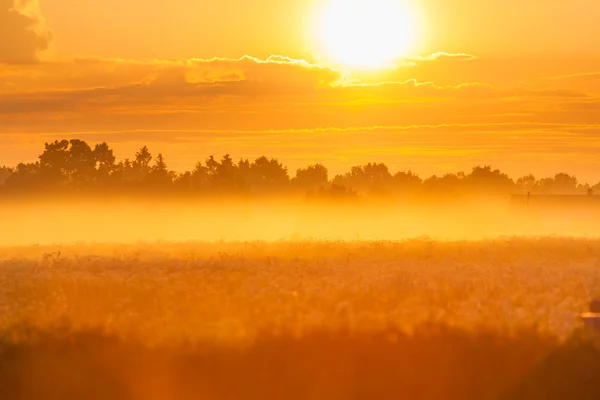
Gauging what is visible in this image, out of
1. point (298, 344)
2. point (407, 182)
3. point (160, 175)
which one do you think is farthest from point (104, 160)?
point (298, 344)

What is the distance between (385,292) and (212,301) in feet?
9.60

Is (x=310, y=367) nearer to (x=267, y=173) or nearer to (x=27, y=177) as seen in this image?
(x=27, y=177)

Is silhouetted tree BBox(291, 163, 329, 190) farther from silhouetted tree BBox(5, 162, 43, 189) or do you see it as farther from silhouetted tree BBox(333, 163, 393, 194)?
silhouetted tree BBox(5, 162, 43, 189)

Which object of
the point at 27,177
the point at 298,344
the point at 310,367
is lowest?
the point at 310,367

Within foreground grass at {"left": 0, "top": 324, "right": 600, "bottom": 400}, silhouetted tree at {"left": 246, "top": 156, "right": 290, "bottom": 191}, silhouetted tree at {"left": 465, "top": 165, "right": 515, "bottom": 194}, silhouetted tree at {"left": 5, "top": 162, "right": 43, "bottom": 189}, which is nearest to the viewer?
foreground grass at {"left": 0, "top": 324, "right": 600, "bottom": 400}

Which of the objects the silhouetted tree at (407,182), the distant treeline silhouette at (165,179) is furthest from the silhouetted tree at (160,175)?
the silhouetted tree at (407,182)

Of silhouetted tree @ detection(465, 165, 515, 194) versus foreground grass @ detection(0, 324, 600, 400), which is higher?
silhouetted tree @ detection(465, 165, 515, 194)

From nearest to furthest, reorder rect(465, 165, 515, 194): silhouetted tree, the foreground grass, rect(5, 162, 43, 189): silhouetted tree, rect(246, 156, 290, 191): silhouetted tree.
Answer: the foreground grass < rect(5, 162, 43, 189): silhouetted tree < rect(246, 156, 290, 191): silhouetted tree < rect(465, 165, 515, 194): silhouetted tree

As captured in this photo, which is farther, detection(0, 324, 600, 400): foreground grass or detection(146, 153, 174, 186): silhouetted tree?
detection(146, 153, 174, 186): silhouetted tree

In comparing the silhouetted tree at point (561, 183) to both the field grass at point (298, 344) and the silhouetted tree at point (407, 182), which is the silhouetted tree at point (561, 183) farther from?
the field grass at point (298, 344)

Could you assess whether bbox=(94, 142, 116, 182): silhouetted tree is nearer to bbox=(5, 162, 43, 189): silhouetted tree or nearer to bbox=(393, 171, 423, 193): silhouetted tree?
bbox=(5, 162, 43, 189): silhouetted tree

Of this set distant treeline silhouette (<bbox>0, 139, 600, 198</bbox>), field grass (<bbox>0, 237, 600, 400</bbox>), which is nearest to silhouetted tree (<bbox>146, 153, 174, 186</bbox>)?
distant treeline silhouette (<bbox>0, 139, 600, 198</bbox>)

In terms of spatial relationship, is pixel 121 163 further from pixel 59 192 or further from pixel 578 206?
pixel 578 206

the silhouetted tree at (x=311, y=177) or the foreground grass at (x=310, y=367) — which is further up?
the silhouetted tree at (x=311, y=177)
